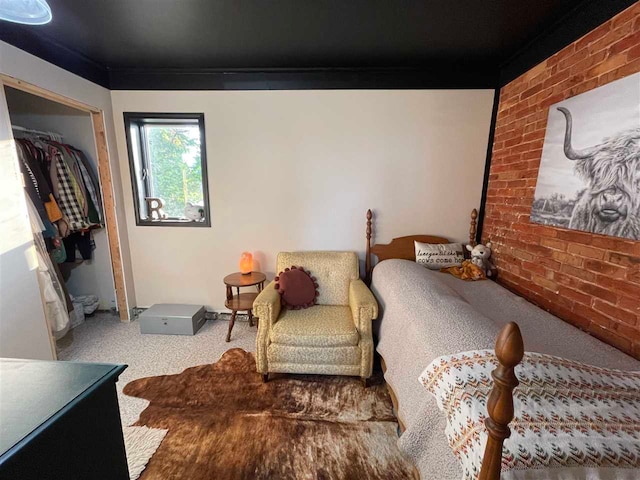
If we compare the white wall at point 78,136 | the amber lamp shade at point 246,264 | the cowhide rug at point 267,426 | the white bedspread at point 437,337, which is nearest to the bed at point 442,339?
the white bedspread at point 437,337

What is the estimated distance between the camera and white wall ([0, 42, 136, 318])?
5.71 feet

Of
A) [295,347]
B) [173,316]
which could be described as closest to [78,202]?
[173,316]

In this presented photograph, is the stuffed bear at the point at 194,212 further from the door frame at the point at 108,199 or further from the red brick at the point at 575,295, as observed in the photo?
the red brick at the point at 575,295

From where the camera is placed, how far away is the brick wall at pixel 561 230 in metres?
1.35

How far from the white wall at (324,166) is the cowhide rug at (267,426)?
1196 millimetres

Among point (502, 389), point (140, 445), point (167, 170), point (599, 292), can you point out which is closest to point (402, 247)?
point (599, 292)

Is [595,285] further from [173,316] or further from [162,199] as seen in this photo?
[162,199]

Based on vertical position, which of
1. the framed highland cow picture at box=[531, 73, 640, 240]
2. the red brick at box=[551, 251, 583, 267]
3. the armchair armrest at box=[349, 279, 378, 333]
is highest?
the framed highland cow picture at box=[531, 73, 640, 240]

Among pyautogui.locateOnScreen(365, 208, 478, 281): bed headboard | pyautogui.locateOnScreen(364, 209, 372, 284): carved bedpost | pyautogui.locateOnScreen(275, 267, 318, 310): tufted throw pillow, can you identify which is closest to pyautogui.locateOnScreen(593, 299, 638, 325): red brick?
pyautogui.locateOnScreen(365, 208, 478, 281): bed headboard

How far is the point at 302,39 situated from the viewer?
1939mm

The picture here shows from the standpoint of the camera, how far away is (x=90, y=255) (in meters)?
2.82

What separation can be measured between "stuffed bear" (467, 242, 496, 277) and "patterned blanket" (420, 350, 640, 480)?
1.37 meters

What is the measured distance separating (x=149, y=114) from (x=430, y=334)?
3.05 m

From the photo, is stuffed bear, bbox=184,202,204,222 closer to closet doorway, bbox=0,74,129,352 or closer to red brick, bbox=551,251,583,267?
closet doorway, bbox=0,74,129,352
